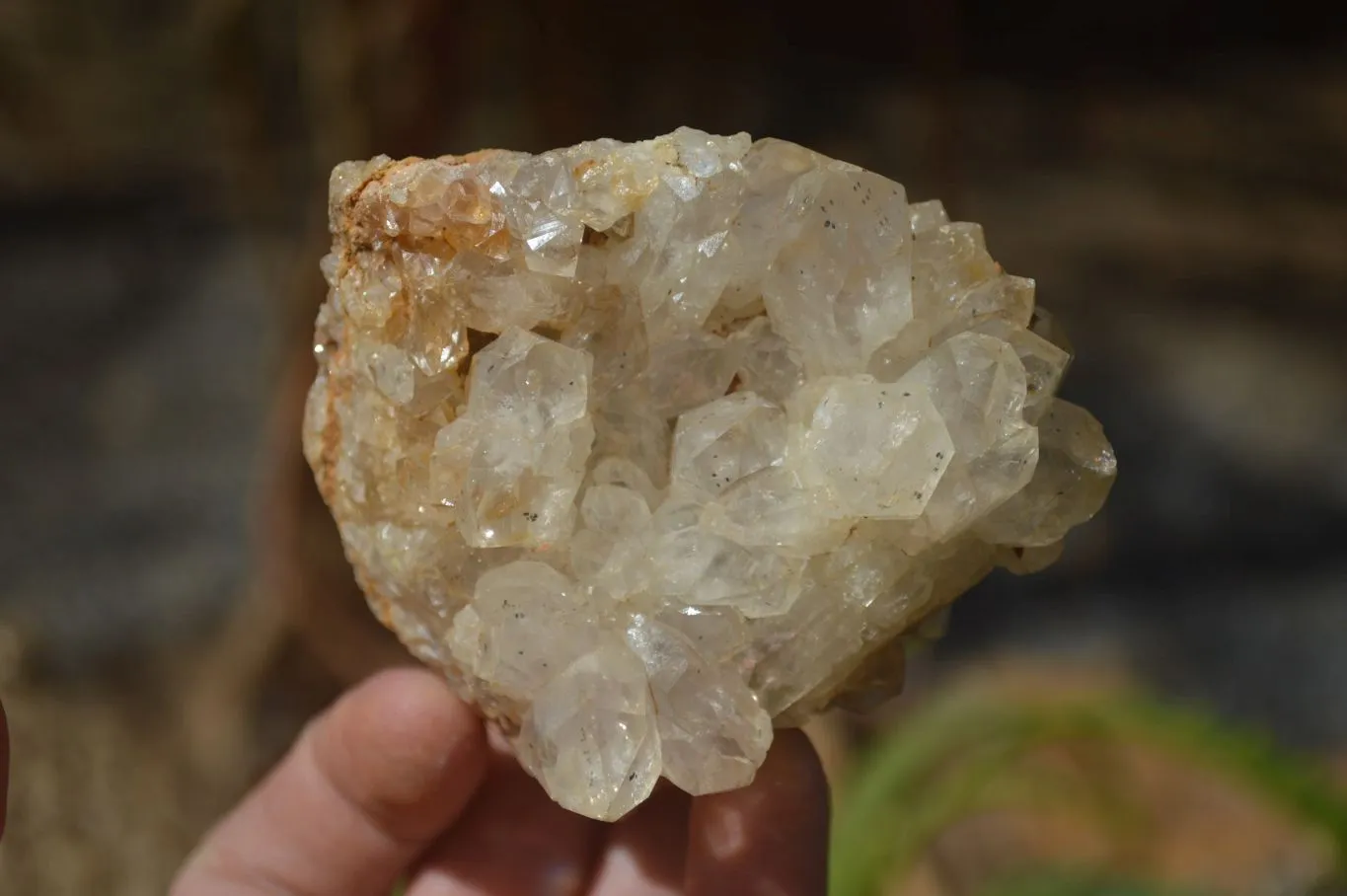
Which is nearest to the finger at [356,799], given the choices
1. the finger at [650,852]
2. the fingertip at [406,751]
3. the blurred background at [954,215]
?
the fingertip at [406,751]

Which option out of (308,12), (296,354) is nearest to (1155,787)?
(296,354)

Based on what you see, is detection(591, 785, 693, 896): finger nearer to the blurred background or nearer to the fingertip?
the fingertip

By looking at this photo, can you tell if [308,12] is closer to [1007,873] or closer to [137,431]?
[137,431]

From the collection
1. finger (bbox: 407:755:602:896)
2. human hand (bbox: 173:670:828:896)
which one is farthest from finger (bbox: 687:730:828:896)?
finger (bbox: 407:755:602:896)

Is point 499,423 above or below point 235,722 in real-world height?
above

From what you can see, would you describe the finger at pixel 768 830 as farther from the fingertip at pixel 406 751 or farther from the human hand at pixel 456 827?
the fingertip at pixel 406 751
